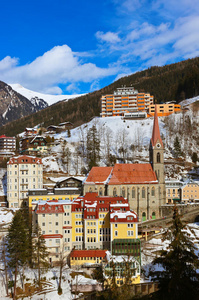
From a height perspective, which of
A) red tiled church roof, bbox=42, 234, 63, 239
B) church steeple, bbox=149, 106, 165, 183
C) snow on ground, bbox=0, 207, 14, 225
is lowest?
red tiled church roof, bbox=42, 234, 63, 239

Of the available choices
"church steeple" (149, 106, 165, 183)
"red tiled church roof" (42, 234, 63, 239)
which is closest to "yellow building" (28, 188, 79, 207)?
"red tiled church roof" (42, 234, 63, 239)

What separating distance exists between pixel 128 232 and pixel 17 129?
13114 centimetres

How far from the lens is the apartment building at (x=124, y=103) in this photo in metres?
140

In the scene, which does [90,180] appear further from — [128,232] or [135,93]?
[135,93]

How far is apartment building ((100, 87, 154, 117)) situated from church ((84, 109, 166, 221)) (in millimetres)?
71404

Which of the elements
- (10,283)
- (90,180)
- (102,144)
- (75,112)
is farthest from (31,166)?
(75,112)

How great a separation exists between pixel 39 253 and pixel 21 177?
97.4 ft

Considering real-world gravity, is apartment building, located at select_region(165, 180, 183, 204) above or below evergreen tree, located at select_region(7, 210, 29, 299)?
above

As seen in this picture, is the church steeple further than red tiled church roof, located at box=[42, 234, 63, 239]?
Yes

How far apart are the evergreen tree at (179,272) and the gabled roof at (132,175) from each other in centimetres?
5070

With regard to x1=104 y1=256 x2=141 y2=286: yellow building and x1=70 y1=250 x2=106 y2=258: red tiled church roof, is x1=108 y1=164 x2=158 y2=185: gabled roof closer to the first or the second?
x1=70 y1=250 x2=106 y2=258: red tiled church roof

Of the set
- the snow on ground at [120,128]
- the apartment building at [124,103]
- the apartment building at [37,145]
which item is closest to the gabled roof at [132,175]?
the snow on ground at [120,128]

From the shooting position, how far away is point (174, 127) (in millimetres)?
120188

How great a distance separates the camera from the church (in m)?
69.6
